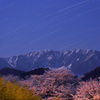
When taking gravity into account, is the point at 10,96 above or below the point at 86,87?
above

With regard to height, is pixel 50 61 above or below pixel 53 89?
below

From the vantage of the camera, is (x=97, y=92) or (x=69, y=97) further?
(x=69, y=97)

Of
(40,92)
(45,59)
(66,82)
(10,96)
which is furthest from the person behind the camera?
(45,59)

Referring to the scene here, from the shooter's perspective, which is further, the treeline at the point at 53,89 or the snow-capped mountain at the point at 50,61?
the snow-capped mountain at the point at 50,61

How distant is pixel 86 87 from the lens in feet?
40.3

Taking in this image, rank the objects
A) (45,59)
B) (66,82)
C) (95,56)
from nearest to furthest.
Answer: (66,82) < (95,56) < (45,59)

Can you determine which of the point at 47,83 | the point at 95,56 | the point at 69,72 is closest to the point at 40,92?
the point at 47,83

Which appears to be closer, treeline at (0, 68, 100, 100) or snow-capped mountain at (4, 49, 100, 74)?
treeline at (0, 68, 100, 100)

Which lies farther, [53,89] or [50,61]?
[50,61]

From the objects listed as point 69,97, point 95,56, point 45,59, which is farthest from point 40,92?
point 45,59

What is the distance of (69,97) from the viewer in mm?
14336

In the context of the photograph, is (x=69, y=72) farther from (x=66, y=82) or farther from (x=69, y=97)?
(x=69, y=97)

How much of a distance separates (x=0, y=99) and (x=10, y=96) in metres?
0.53

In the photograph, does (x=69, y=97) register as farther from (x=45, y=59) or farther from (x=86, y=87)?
(x=45, y=59)
